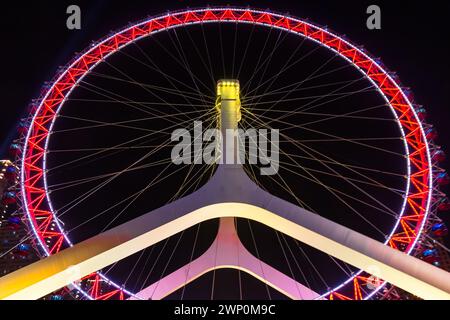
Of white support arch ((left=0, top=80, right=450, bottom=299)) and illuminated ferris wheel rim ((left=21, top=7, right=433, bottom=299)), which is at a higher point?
illuminated ferris wheel rim ((left=21, top=7, right=433, bottom=299))

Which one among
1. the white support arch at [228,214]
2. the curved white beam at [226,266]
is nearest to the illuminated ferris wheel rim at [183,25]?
the curved white beam at [226,266]

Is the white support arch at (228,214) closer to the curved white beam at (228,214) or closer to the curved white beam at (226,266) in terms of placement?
the curved white beam at (228,214)

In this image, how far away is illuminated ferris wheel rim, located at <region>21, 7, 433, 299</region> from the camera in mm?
10164

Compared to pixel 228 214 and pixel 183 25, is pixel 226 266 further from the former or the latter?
pixel 183 25

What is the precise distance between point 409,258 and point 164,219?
4039 millimetres

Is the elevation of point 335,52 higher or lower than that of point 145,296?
higher

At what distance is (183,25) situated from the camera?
1230cm

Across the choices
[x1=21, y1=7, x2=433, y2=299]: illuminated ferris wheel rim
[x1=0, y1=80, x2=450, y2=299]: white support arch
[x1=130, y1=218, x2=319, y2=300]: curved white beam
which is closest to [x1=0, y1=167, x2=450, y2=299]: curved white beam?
[x1=0, y1=80, x2=450, y2=299]: white support arch

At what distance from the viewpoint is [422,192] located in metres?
10.4

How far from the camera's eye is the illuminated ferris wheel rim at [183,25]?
10164 millimetres

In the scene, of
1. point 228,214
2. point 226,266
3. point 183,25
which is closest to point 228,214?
point 228,214

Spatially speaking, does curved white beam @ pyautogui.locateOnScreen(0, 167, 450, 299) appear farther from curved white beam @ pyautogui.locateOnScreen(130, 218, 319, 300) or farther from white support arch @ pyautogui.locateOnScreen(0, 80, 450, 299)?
curved white beam @ pyautogui.locateOnScreen(130, 218, 319, 300)

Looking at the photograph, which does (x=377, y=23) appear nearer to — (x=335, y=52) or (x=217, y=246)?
(x=335, y=52)
